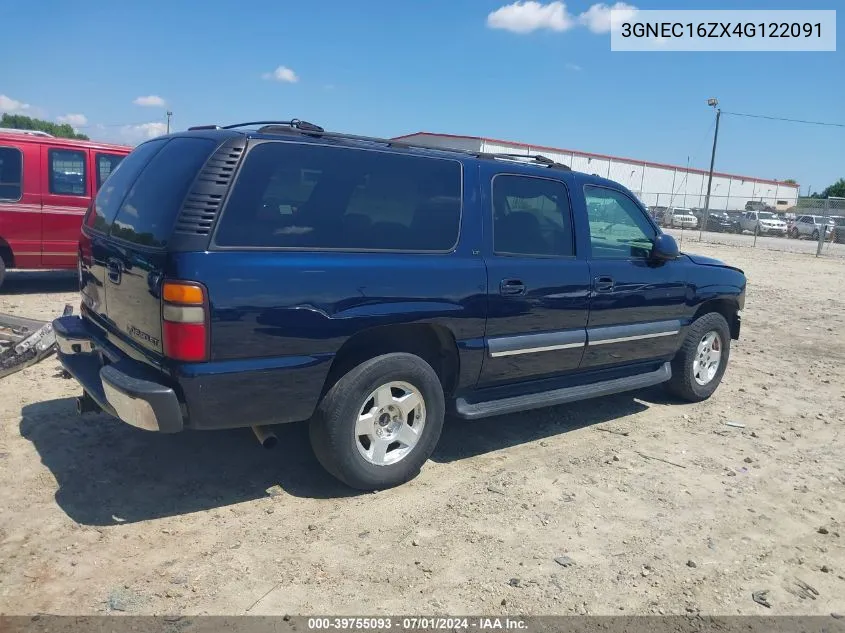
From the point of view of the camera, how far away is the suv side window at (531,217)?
4297mm

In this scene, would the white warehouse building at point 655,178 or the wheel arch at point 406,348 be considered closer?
the wheel arch at point 406,348

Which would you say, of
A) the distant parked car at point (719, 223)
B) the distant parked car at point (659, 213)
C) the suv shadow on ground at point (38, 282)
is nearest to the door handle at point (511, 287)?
the suv shadow on ground at point (38, 282)

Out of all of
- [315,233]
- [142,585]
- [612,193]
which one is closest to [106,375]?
[142,585]

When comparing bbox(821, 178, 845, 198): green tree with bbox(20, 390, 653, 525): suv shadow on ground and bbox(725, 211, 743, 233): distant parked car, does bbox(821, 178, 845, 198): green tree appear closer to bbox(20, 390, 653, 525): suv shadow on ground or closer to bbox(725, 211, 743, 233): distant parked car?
bbox(725, 211, 743, 233): distant parked car

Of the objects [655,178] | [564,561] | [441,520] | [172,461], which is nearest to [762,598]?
[564,561]

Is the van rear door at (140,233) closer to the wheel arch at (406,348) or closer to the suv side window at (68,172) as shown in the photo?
the wheel arch at (406,348)

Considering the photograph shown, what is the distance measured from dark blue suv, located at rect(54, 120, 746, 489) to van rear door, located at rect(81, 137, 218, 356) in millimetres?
15

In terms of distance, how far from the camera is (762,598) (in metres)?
3.10

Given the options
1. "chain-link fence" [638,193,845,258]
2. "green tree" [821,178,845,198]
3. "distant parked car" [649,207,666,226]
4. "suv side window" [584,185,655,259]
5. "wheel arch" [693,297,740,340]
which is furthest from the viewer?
"green tree" [821,178,845,198]

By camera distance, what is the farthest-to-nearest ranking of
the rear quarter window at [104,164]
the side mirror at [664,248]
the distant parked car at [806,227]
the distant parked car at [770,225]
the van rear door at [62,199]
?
the distant parked car at [770,225] < the distant parked car at [806,227] < the rear quarter window at [104,164] < the van rear door at [62,199] < the side mirror at [664,248]

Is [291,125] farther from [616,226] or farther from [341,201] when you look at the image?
[616,226]

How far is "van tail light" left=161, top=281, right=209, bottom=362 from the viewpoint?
3057 millimetres

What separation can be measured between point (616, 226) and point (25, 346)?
482 cm

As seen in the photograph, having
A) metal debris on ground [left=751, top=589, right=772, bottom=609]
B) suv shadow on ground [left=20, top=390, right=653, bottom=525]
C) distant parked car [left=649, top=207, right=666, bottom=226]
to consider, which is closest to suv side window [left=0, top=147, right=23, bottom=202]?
suv shadow on ground [left=20, top=390, right=653, bottom=525]
